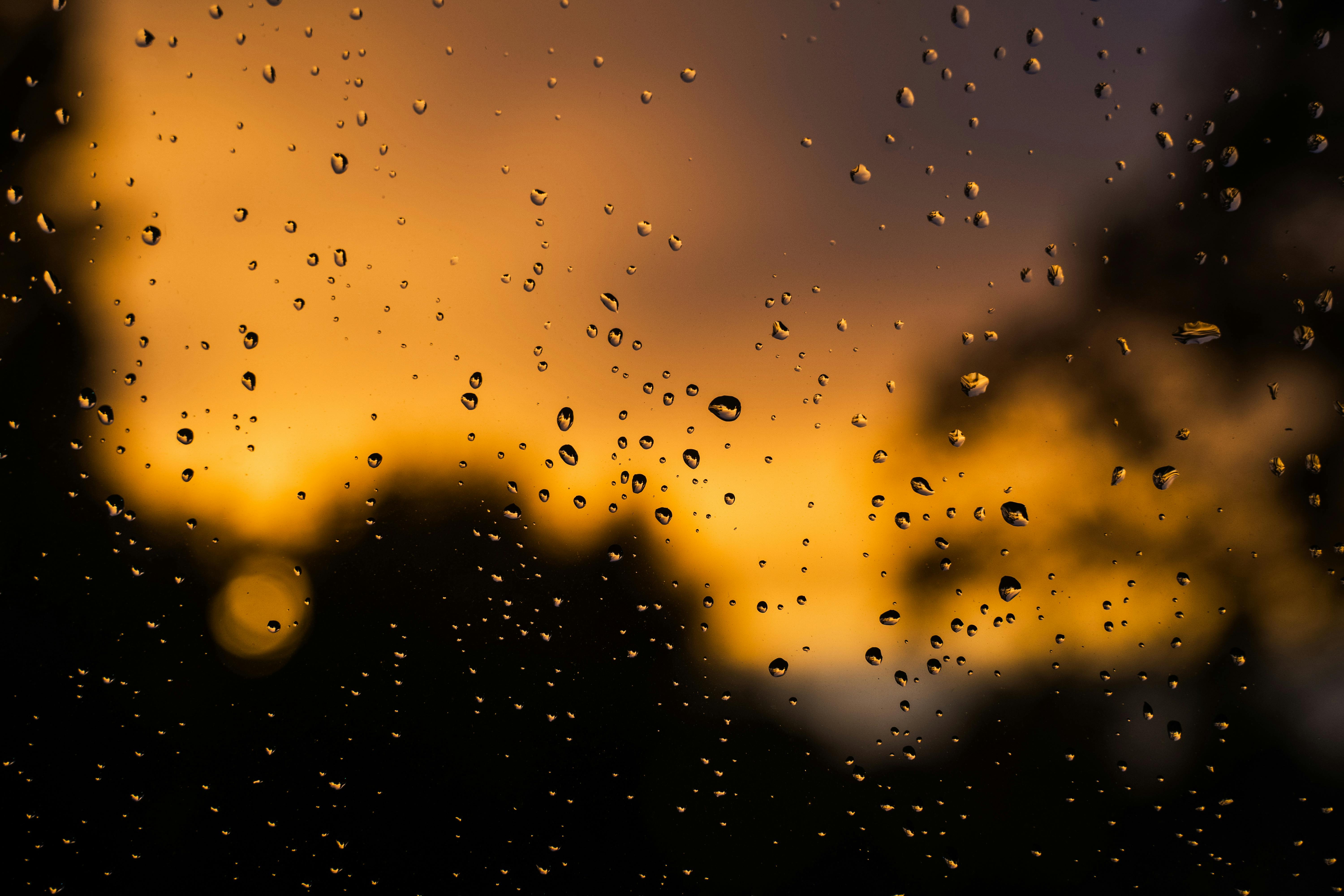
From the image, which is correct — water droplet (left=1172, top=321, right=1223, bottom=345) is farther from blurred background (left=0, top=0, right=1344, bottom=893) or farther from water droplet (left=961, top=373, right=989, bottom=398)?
water droplet (left=961, top=373, right=989, bottom=398)

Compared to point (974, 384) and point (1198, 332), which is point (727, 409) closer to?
point (974, 384)

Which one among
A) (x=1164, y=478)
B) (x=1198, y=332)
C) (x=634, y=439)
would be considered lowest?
(x=634, y=439)

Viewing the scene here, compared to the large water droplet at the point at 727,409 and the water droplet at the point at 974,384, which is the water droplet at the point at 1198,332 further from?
the large water droplet at the point at 727,409

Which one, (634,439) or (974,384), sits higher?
(974,384)

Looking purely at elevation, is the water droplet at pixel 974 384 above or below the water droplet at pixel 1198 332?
below

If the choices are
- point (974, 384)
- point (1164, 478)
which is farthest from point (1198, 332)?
point (974, 384)

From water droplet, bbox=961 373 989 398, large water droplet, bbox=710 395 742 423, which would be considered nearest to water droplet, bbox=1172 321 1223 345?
water droplet, bbox=961 373 989 398

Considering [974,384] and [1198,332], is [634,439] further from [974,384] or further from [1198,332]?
[1198,332]

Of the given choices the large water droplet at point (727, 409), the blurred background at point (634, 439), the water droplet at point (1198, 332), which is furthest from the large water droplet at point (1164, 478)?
the large water droplet at point (727, 409)
